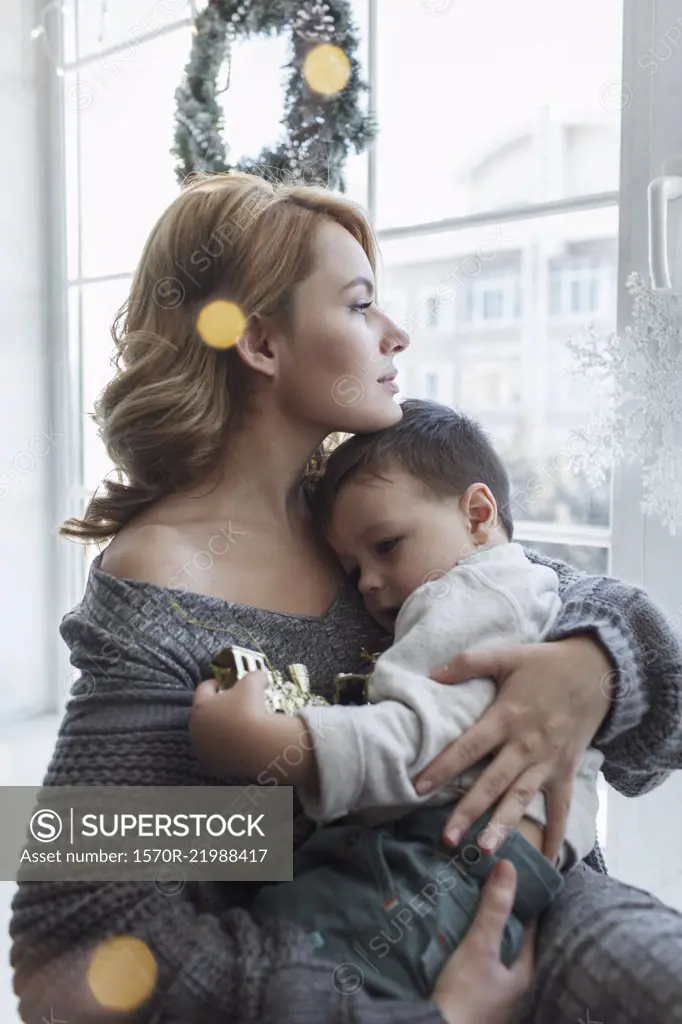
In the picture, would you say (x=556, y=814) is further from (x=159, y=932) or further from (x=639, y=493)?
(x=639, y=493)

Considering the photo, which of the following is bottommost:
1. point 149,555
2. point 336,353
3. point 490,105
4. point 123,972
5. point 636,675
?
point 123,972

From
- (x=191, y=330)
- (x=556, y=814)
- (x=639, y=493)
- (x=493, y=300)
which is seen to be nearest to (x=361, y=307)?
(x=191, y=330)

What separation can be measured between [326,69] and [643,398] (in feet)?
3.15

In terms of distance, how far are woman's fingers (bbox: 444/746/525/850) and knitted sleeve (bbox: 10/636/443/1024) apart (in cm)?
14

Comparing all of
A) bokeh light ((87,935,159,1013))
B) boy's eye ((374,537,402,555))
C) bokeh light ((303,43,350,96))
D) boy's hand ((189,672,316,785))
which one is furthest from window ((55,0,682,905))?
bokeh light ((87,935,159,1013))

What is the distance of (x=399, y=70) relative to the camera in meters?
2.01

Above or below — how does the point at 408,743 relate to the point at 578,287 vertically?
below

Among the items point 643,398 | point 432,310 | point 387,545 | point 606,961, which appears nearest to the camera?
point 606,961

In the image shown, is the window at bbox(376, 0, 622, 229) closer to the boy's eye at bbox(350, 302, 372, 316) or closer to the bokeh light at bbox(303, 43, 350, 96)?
the bokeh light at bbox(303, 43, 350, 96)

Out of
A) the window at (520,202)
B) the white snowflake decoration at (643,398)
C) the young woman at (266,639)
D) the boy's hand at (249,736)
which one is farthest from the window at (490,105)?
the boy's hand at (249,736)

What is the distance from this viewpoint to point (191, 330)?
1.07 meters

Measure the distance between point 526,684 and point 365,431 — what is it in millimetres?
338

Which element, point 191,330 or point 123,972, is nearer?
point 123,972

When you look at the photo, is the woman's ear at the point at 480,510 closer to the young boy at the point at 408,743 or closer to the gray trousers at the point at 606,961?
the young boy at the point at 408,743
